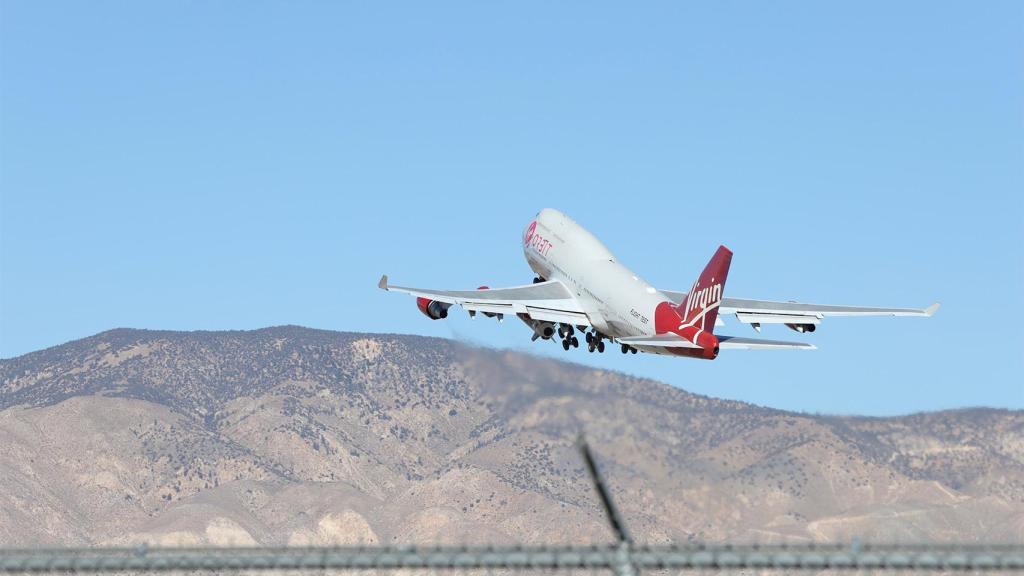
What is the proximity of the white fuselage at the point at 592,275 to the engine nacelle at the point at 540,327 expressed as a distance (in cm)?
301

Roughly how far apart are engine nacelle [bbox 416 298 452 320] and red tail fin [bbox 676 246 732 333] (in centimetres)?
2094

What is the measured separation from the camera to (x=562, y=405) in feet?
168

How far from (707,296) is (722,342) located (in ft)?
11.8

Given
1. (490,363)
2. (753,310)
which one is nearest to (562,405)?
(490,363)

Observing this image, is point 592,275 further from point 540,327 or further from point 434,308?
point 434,308

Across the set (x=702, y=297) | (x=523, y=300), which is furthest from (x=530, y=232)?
(x=702, y=297)

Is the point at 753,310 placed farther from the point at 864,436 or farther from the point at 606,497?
the point at 606,497

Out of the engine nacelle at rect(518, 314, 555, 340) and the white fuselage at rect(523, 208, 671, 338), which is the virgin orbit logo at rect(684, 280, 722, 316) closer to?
the white fuselage at rect(523, 208, 671, 338)

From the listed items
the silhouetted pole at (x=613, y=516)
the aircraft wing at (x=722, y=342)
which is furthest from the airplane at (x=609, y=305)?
the silhouetted pole at (x=613, y=516)

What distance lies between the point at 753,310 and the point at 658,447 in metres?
53.6

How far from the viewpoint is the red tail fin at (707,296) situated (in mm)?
108375

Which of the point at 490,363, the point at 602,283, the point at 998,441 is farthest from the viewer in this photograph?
the point at 998,441

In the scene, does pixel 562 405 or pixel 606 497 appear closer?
pixel 606 497

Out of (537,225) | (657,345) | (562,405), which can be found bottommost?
(562,405)
